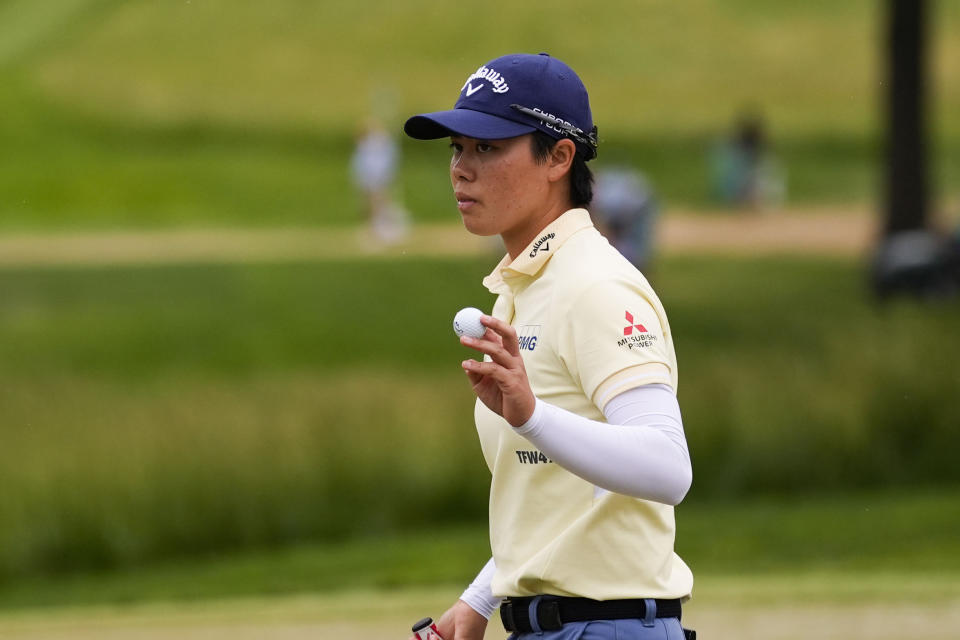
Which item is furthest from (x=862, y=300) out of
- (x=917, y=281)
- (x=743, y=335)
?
(x=743, y=335)

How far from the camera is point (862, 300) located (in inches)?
843

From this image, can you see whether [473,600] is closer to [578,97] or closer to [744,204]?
[578,97]

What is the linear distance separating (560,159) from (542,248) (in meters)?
0.19

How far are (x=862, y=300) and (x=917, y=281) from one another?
1.00 m

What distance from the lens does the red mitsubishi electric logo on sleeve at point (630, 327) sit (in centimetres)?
301

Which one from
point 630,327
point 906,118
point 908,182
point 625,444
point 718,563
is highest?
point 906,118

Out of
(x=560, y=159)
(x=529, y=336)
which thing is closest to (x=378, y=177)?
(x=560, y=159)

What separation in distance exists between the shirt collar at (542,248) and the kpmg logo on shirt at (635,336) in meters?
0.28

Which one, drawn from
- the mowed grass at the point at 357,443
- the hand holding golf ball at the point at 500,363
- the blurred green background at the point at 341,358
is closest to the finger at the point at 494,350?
the hand holding golf ball at the point at 500,363

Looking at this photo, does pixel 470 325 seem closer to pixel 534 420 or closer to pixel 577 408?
pixel 534 420

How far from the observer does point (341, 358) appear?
19.5 m

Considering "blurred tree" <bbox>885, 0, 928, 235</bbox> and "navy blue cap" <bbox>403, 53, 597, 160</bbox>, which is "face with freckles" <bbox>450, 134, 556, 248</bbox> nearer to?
"navy blue cap" <bbox>403, 53, 597, 160</bbox>

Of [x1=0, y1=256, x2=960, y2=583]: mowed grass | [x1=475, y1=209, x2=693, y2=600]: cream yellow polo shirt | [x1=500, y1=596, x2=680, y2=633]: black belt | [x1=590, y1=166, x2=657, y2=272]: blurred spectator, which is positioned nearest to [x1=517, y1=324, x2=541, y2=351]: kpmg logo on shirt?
[x1=475, y1=209, x2=693, y2=600]: cream yellow polo shirt

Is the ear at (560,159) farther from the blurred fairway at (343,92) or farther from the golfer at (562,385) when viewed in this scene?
the blurred fairway at (343,92)
